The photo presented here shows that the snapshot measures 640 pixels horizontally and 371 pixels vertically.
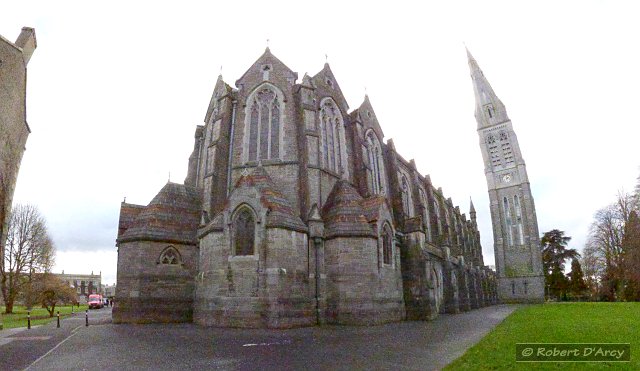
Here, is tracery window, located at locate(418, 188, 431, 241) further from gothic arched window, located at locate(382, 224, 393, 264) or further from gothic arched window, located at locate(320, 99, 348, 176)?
gothic arched window, located at locate(382, 224, 393, 264)

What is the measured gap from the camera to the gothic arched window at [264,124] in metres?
22.4

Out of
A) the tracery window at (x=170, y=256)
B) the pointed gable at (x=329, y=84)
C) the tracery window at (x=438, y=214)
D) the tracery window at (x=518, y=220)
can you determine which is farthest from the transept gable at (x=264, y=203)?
the tracery window at (x=518, y=220)

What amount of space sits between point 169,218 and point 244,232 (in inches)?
221

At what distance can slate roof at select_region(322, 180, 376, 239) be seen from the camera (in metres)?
19.2

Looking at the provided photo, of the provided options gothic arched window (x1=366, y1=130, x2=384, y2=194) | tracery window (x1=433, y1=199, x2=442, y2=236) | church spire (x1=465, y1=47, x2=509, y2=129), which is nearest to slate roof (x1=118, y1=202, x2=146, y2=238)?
gothic arched window (x1=366, y1=130, x2=384, y2=194)

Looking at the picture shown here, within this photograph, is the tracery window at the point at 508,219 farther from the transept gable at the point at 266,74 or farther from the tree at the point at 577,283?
the transept gable at the point at 266,74

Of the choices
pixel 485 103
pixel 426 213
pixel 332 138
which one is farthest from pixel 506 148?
pixel 332 138

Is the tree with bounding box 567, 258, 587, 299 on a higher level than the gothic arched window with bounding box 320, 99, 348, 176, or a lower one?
lower

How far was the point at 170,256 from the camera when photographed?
2044 centimetres

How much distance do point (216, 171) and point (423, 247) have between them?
13526mm

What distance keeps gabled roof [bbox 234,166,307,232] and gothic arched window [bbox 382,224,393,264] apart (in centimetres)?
491

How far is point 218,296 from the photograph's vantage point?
17172 mm

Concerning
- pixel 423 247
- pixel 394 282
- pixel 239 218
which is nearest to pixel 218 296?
pixel 239 218

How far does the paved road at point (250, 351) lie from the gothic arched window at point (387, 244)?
24.7 feet
